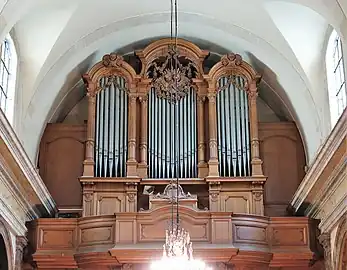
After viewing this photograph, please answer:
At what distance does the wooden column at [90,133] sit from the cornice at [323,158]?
4.33m

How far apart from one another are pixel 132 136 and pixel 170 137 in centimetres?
82

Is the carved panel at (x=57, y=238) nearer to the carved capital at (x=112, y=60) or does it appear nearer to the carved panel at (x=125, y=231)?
the carved panel at (x=125, y=231)

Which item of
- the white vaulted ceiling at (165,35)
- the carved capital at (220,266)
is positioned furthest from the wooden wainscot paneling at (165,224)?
the white vaulted ceiling at (165,35)

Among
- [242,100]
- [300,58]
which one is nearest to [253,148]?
[242,100]

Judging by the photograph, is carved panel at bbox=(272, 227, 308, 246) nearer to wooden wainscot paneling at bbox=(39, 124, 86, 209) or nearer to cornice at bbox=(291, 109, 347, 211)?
cornice at bbox=(291, 109, 347, 211)

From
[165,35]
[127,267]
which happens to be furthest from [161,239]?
[165,35]

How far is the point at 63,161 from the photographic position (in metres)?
17.6

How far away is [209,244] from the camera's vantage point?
1505 centimetres

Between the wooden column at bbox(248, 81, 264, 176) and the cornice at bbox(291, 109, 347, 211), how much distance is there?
1238 millimetres

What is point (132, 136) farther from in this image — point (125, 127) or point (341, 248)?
point (341, 248)

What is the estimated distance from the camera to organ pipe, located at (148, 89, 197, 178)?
17016 mm

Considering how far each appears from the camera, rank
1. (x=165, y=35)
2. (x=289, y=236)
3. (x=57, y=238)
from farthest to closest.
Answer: (x=165, y=35)
(x=57, y=238)
(x=289, y=236)

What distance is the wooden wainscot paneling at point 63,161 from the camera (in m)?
17.3

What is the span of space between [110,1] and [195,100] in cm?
300
